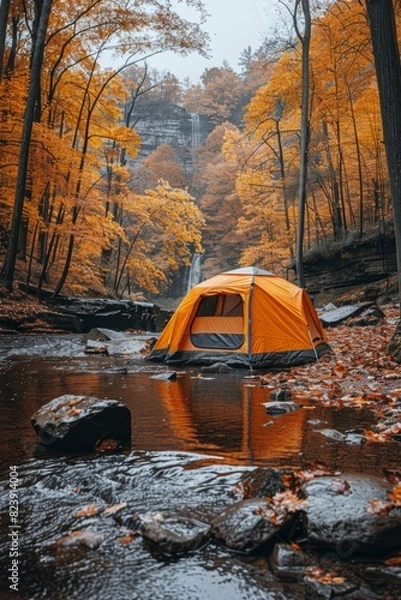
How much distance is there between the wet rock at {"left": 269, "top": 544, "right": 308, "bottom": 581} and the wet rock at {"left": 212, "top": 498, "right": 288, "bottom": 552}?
0.27 feet

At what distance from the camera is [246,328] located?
9.07 metres

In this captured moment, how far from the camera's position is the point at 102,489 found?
2920 millimetres

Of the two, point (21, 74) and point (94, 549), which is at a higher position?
point (21, 74)

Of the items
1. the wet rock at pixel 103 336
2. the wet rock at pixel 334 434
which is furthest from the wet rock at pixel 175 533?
the wet rock at pixel 103 336

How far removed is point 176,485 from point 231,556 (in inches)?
35.8

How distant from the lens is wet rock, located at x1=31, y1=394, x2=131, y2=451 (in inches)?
144

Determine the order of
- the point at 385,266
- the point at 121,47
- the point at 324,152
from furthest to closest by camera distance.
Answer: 1. the point at 324,152
2. the point at 385,266
3. the point at 121,47

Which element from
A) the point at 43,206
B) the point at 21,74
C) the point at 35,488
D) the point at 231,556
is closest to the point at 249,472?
the point at 231,556

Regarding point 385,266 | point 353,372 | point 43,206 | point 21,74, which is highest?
point 21,74

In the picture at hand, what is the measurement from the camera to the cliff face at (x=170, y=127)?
59.8 metres

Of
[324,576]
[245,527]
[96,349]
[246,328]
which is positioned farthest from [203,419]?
[96,349]

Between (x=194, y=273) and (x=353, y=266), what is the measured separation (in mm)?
22074

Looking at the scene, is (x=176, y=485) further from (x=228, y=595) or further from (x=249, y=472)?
(x=228, y=595)

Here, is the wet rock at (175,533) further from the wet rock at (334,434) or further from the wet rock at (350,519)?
the wet rock at (334,434)
